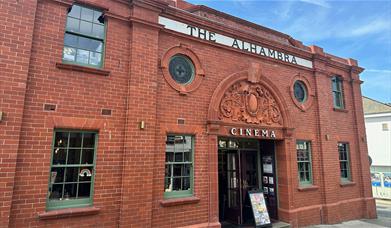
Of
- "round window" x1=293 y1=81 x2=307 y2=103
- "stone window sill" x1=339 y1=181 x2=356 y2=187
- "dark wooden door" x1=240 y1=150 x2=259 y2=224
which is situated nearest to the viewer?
"dark wooden door" x1=240 y1=150 x2=259 y2=224

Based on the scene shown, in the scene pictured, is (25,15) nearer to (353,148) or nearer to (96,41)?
(96,41)

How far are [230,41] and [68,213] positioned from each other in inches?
260

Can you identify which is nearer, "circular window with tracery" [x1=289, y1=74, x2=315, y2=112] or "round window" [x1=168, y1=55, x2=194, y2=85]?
"round window" [x1=168, y1=55, x2=194, y2=85]

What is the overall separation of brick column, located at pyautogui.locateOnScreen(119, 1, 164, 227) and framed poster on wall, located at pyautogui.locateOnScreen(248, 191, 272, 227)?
366 cm

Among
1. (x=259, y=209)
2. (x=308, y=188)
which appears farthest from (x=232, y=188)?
(x=308, y=188)

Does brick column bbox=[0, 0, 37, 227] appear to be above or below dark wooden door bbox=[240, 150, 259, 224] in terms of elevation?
above

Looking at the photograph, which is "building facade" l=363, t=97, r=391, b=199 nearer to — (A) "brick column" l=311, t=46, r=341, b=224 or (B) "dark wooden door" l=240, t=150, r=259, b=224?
(A) "brick column" l=311, t=46, r=341, b=224

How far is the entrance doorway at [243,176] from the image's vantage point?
8852 mm

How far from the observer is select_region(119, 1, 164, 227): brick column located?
19.5ft

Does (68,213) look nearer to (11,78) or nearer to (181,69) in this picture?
(11,78)

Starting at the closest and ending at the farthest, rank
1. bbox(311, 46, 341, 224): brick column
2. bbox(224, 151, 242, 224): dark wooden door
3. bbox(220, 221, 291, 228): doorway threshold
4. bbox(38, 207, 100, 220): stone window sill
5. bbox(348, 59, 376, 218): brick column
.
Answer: bbox(38, 207, 100, 220): stone window sill
bbox(220, 221, 291, 228): doorway threshold
bbox(224, 151, 242, 224): dark wooden door
bbox(311, 46, 341, 224): brick column
bbox(348, 59, 376, 218): brick column

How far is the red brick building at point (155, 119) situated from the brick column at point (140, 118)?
0.09ft

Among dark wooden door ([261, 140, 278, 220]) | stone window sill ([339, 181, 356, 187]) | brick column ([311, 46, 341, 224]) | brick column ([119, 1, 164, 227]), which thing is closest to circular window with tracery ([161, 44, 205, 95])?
brick column ([119, 1, 164, 227])

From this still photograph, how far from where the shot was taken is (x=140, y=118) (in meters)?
6.30
